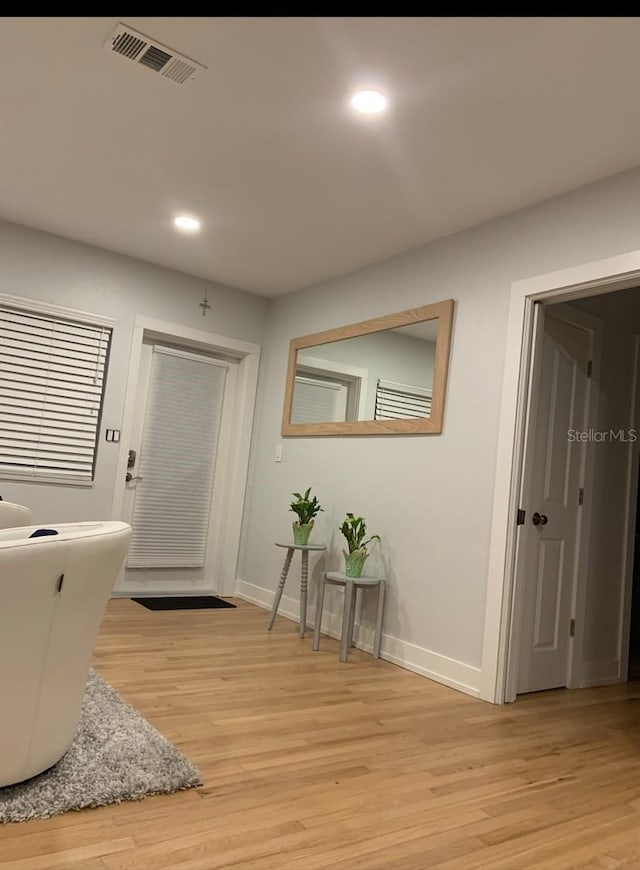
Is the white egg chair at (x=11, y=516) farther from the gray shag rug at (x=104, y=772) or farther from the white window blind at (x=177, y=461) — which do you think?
the white window blind at (x=177, y=461)

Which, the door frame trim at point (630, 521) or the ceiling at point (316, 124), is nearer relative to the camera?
the ceiling at point (316, 124)

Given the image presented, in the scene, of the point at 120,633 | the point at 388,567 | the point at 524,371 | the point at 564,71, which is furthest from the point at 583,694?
the point at 564,71

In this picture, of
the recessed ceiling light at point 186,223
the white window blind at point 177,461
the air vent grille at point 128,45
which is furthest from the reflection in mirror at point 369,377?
the air vent grille at point 128,45

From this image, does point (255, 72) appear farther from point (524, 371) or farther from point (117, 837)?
point (117, 837)

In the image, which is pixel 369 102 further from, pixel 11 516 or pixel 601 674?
pixel 601 674

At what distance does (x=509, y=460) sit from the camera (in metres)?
3.30

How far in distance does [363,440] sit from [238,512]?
163 cm

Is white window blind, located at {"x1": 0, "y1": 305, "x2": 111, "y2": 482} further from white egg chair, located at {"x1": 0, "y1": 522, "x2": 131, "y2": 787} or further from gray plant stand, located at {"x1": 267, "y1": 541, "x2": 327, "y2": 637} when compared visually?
white egg chair, located at {"x1": 0, "y1": 522, "x2": 131, "y2": 787}

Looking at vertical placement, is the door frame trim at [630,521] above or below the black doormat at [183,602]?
above

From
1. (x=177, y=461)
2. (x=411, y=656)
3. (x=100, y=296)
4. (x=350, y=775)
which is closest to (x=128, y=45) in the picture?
(x=100, y=296)

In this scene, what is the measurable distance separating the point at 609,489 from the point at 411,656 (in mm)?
1556

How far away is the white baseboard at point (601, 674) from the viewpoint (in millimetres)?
3725

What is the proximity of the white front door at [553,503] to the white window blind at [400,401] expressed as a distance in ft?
2.25

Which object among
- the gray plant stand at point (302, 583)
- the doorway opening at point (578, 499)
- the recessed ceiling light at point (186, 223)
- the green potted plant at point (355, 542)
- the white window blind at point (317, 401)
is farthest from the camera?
the white window blind at point (317, 401)
